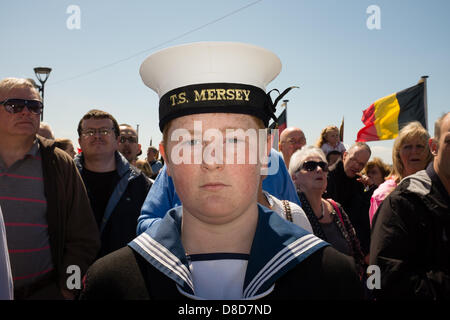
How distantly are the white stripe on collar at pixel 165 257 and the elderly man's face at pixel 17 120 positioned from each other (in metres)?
2.20

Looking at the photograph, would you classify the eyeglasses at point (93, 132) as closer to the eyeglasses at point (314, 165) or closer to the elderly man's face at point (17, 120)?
the elderly man's face at point (17, 120)

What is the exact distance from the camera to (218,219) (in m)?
1.36

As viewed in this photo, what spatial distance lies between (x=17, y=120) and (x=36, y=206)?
78 cm

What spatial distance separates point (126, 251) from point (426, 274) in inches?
72.8

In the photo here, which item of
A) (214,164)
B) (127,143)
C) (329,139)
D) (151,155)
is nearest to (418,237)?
(214,164)

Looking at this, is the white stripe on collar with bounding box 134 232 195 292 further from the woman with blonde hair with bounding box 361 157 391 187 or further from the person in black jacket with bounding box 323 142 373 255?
the woman with blonde hair with bounding box 361 157 391 187

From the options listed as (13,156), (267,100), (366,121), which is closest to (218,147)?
(267,100)

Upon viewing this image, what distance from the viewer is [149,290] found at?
55.0 inches

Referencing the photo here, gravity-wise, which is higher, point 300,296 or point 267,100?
point 267,100

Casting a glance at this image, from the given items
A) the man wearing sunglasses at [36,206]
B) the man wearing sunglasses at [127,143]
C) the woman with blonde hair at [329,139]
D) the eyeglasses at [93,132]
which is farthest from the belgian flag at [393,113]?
the man wearing sunglasses at [36,206]

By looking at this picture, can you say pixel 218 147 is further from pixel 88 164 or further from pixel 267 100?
pixel 88 164

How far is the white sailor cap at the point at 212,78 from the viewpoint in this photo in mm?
1396

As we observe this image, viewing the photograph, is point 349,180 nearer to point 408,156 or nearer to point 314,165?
point 408,156

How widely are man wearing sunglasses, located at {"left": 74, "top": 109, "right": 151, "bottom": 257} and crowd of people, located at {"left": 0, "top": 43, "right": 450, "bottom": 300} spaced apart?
0.5 inches
